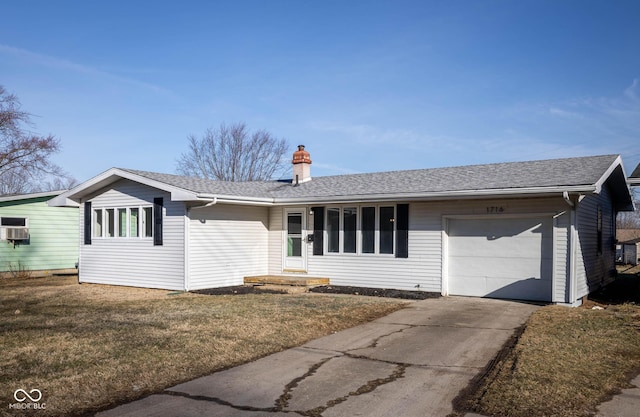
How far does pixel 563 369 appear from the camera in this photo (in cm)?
630

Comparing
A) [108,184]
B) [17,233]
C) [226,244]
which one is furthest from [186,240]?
[17,233]

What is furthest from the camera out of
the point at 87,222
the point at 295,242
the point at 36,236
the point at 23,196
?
the point at 36,236

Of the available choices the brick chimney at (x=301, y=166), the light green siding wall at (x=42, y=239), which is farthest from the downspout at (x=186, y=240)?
the light green siding wall at (x=42, y=239)

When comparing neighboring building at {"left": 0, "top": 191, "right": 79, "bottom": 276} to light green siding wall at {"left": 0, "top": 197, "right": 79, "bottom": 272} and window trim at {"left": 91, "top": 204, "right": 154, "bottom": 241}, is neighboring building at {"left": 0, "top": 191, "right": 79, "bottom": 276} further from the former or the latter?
window trim at {"left": 91, "top": 204, "right": 154, "bottom": 241}

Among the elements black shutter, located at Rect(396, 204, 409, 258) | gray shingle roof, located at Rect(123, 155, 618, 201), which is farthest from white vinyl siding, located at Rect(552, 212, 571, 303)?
black shutter, located at Rect(396, 204, 409, 258)

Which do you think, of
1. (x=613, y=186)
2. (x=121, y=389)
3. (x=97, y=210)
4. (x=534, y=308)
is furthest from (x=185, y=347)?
(x=613, y=186)

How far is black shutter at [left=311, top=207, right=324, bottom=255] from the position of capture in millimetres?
15492

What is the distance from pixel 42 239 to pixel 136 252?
7.88 m

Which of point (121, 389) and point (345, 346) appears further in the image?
point (345, 346)

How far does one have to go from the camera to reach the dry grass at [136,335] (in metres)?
5.64

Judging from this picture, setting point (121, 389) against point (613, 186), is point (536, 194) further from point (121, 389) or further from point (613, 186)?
point (121, 389)

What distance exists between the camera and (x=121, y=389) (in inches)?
218

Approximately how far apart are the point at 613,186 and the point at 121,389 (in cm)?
1578

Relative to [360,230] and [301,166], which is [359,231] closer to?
[360,230]
